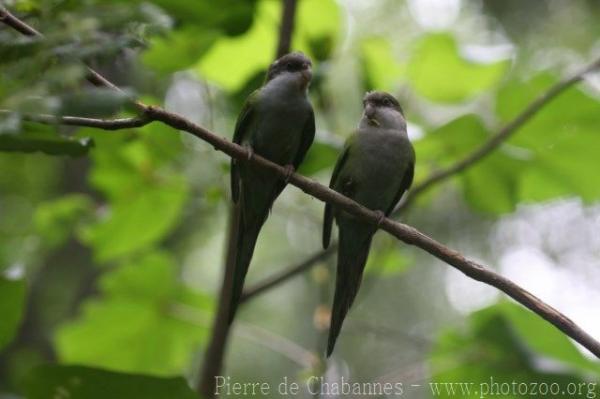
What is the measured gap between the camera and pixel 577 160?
3221mm

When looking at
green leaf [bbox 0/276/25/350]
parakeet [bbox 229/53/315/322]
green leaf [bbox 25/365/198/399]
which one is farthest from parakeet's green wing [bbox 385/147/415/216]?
green leaf [bbox 0/276/25/350]

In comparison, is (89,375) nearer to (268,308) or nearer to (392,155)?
(392,155)

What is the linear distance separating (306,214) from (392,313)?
417 cm

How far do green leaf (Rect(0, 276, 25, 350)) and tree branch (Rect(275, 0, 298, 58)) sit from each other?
1419 millimetres

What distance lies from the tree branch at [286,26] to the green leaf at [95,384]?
139 centimetres

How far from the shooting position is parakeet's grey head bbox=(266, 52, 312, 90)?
2.75 m

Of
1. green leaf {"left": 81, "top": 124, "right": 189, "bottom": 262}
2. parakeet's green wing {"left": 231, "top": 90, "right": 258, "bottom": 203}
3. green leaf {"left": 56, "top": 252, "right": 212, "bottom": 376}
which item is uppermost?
parakeet's green wing {"left": 231, "top": 90, "right": 258, "bottom": 203}

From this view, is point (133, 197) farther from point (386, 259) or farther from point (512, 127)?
point (512, 127)

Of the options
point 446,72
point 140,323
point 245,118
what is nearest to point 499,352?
point 446,72

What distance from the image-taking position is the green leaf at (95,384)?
2.13 metres

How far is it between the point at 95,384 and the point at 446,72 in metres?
2.03

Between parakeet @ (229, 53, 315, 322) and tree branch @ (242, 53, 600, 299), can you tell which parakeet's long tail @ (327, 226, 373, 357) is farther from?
parakeet @ (229, 53, 315, 322)

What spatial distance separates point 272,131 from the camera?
9.31ft

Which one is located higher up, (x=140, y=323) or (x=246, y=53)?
(x=246, y=53)
